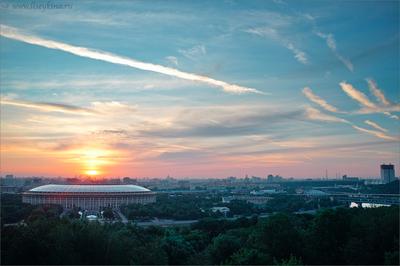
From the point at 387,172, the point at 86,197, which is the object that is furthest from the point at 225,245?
the point at 387,172

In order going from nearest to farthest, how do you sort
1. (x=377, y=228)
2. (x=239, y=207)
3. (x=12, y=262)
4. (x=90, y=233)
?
(x=12, y=262)
(x=90, y=233)
(x=377, y=228)
(x=239, y=207)

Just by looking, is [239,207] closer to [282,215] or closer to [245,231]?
[245,231]

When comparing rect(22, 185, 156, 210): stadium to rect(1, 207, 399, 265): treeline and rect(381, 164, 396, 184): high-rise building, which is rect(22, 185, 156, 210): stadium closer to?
rect(1, 207, 399, 265): treeline

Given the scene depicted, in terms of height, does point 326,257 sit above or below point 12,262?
below

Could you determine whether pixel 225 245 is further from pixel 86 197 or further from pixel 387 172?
pixel 387 172

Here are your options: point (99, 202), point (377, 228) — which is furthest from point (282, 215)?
point (99, 202)

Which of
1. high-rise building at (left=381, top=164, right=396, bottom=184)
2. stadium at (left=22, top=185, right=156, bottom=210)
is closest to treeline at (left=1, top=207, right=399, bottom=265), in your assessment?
stadium at (left=22, top=185, right=156, bottom=210)

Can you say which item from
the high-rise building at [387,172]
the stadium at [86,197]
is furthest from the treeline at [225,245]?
the high-rise building at [387,172]
